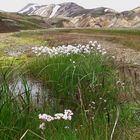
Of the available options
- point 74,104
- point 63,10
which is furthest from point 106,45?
point 63,10

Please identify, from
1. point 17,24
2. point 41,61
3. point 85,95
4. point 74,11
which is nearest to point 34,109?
point 85,95

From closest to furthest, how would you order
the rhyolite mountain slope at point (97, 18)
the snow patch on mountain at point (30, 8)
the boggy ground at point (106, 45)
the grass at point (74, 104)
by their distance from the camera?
the grass at point (74, 104)
the boggy ground at point (106, 45)
the rhyolite mountain slope at point (97, 18)
the snow patch on mountain at point (30, 8)

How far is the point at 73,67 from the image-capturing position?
8727 mm

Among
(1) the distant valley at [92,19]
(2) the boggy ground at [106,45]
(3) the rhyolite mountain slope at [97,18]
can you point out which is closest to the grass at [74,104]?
(2) the boggy ground at [106,45]

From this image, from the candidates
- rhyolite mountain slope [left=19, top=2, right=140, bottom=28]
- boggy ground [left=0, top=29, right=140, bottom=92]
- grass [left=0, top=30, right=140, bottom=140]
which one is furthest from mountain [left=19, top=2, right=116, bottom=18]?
grass [left=0, top=30, right=140, bottom=140]

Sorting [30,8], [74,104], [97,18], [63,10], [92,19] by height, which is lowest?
[30,8]

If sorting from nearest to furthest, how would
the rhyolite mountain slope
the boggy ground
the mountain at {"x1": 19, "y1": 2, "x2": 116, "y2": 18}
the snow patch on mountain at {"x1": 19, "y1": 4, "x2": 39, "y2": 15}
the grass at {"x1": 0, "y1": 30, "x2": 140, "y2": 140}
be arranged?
the grass at {"x1": 0, "y1": 30, "x2": 140, "y2": 140}, the boggy ground, the rhyolite mountain slope, the mountain at {"x1": 19, "y1": 2, "x2": 116, "y2": 18}, the snow patch on mountain at {"x1": 19, "y1": 4, "x2": 39, "y2": 15}

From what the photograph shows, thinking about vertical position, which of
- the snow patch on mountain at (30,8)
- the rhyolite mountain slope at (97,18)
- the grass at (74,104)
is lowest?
the snow patch on mountain at (30,8)

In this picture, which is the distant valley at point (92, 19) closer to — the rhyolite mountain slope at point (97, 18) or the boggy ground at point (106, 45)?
the rhyolite mountain slope at point (97, 18)

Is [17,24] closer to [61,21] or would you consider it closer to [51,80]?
[61,21]

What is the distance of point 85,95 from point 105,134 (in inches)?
Result: 79.8

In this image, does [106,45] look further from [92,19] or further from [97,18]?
[92,19]

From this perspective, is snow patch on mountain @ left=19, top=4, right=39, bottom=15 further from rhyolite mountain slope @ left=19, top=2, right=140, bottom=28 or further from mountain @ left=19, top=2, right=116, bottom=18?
rhyolite mountain slope @ left=19, top=2, right=140, bottom=28

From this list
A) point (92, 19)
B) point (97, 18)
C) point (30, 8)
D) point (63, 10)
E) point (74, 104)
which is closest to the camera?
point (74, 104)
